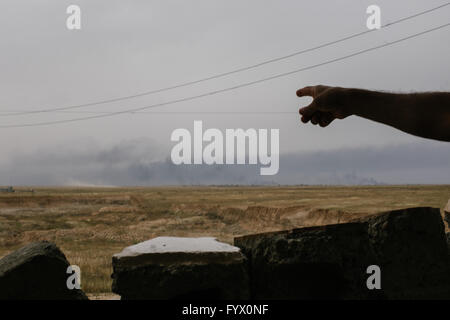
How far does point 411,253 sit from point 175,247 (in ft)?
5.52

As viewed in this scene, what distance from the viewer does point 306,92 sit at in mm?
1594

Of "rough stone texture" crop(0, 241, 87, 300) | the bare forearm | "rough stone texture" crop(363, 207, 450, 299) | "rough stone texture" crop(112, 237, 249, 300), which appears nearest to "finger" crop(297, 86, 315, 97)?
the bare forearm

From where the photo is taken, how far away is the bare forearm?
41.3 inches

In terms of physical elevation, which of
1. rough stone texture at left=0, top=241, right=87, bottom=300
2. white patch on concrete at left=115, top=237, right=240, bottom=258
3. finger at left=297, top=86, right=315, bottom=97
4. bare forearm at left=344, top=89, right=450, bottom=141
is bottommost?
rough stone texture at left=0, top=241, right=87, bottom=300

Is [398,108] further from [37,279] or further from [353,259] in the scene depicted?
[37,279]

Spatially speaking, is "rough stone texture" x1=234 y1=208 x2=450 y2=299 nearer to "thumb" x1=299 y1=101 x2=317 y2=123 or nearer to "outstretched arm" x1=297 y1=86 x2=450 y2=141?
"thumb" x1=299 y1=101 x2=317 y2=123

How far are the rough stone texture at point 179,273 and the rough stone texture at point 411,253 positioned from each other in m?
Answer: 1.02

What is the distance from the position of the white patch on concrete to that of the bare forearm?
1.89 metres

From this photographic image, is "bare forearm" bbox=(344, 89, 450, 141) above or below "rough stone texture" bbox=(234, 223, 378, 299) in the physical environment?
above

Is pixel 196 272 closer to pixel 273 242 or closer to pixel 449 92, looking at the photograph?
pixel 273 242

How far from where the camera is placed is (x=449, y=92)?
3.51ft

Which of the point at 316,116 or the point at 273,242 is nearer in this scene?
the point at 316,116
